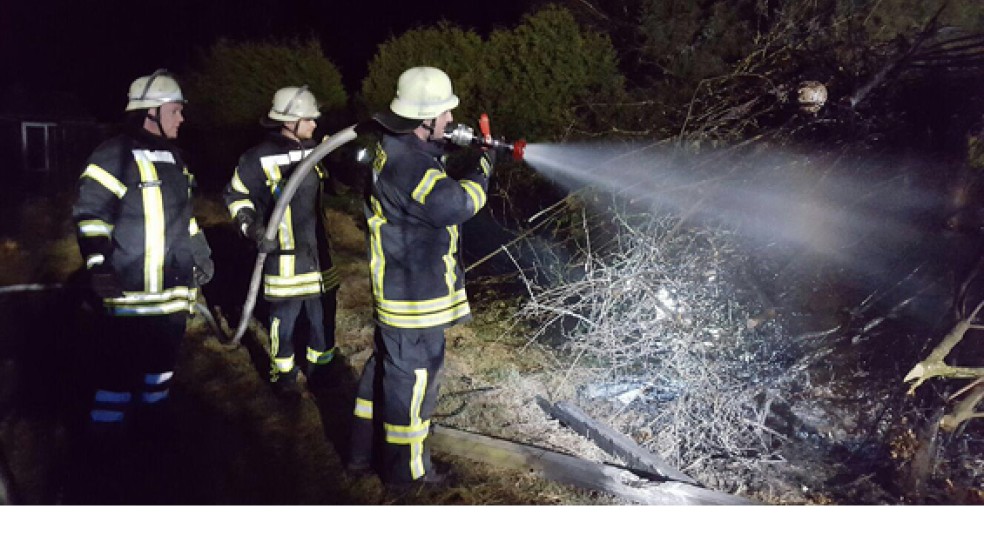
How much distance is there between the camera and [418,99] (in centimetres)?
317

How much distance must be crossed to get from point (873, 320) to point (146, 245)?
444cm

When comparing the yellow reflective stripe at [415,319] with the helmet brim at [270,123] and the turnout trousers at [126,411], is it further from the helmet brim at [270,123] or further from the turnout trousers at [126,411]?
the helmet brim at [270,123]

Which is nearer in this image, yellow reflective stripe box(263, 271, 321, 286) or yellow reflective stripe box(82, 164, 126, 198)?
yellow reflective stripe box(82, 164, 126, 198)

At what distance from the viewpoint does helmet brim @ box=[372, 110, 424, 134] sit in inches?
121

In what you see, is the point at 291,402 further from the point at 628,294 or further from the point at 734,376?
the point at 734,376

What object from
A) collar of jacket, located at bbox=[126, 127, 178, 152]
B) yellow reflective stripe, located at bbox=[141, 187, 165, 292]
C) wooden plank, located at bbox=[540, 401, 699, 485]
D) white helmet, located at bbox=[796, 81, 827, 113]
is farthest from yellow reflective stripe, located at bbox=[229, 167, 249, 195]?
white helmet, located at bbox=[796, 81, 827, 113]

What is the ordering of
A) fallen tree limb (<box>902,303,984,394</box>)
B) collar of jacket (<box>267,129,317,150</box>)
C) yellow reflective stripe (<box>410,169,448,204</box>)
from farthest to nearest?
collar of jacket (<box>267,129,317,150</box>)
fallen tree limb (<box>902,303,984,394</box>)
yellow reflective stripe (<box>410,169,448,204</box>)

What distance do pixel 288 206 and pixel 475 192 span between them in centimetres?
176

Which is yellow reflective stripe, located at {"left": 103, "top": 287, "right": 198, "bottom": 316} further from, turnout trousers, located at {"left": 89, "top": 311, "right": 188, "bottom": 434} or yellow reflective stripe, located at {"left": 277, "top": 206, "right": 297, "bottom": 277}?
yellow reflective stripe, located at {"left": 277, "top": 206, "right": 297, "bottom": 277}

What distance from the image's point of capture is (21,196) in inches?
428

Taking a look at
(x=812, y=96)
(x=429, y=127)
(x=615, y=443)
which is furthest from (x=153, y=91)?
(x=812, y=96)

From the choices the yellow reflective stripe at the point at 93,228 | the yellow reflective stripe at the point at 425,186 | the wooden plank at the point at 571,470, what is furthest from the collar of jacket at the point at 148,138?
the wooden plank at the point at 571,470

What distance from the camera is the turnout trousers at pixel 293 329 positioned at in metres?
4.54

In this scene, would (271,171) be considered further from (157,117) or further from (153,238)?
(153,238)
